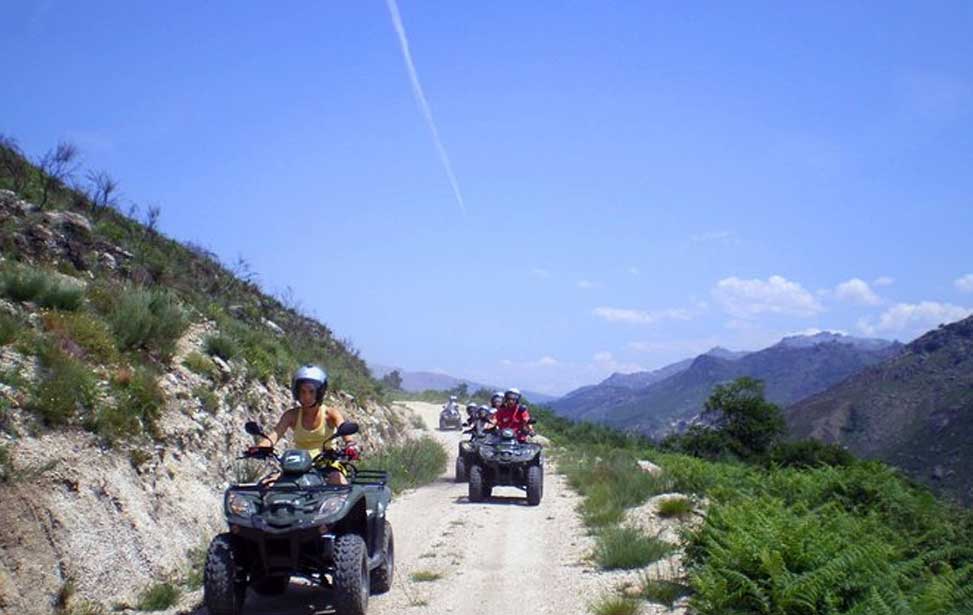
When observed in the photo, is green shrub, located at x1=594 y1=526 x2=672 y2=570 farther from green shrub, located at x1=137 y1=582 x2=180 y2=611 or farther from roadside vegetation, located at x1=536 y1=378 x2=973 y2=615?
green shrub, located at x1=137 y1=582 x2=180 y2=611

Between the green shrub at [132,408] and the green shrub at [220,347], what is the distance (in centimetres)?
289

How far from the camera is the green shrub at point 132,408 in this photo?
31.2ft

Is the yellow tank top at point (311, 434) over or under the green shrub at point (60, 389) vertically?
under

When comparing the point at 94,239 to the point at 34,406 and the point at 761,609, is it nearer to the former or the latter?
the point at 34,406

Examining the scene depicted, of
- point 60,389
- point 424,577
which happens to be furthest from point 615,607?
point 60,389

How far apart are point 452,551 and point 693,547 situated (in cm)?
330

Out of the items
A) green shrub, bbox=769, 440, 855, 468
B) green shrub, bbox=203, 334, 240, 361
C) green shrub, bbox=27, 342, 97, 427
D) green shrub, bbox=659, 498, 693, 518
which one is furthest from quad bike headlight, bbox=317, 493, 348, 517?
green shrub, bbox=769, 440, 855, 468

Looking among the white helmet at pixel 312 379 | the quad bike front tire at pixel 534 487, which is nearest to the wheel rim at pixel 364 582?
the white helmet at pixel 312 379

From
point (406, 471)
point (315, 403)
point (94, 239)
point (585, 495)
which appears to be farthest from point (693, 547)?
point (94, 239)

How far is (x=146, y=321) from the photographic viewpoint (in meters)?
12.2

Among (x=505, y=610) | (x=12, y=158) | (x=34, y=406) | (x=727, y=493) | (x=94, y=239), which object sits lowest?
(x=505, y=610)

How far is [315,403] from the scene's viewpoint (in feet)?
28.2

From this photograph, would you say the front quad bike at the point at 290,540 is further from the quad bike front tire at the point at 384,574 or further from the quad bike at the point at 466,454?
the quad bike at the point at 466,454

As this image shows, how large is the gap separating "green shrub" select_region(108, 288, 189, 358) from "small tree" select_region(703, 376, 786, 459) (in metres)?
40.2
